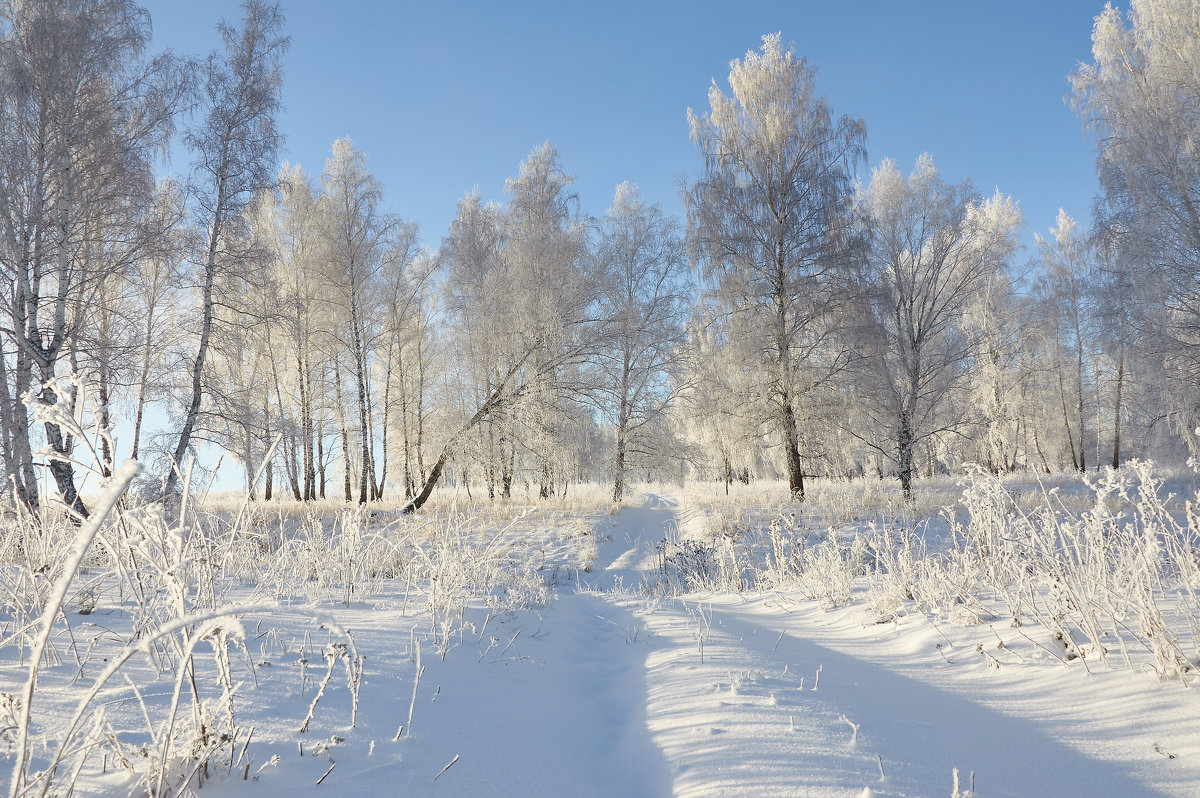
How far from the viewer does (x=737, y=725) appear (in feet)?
7.33

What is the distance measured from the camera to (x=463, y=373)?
20.6 meters

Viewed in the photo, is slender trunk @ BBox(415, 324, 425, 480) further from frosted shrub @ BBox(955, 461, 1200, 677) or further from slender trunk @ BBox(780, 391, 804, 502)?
frosted shrub @ BBox(955, 461, 1200, 677)

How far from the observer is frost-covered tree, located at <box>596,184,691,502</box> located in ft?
55.1

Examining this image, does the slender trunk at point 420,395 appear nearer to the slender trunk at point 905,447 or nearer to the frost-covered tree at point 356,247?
the frost-covered tree at point 356,247

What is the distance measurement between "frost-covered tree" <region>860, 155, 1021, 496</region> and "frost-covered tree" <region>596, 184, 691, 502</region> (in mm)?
5657

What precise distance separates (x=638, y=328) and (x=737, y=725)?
14.6m

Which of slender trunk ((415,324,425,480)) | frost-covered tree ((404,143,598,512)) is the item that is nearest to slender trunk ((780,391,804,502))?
frost-covered tree ((404,143,598,512))

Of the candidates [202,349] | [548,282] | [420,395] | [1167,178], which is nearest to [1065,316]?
[1167,178]

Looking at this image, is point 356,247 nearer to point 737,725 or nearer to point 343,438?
point 343,438

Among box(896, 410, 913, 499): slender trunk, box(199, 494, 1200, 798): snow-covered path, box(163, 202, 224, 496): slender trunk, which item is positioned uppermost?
box(163, 202, 224, 496): slender trunk

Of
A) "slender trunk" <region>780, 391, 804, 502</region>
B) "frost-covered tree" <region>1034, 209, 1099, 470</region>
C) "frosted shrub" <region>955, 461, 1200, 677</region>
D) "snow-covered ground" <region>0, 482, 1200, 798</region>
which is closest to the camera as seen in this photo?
"snow-covered ground" <region>0, 482, 1200, 798</region>

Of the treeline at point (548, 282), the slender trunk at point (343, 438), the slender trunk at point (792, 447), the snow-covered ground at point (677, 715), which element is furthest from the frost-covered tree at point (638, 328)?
the snow-covered ground at point (677, 715)

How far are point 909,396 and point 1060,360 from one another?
17.2m

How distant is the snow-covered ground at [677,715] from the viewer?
5.88 feet
